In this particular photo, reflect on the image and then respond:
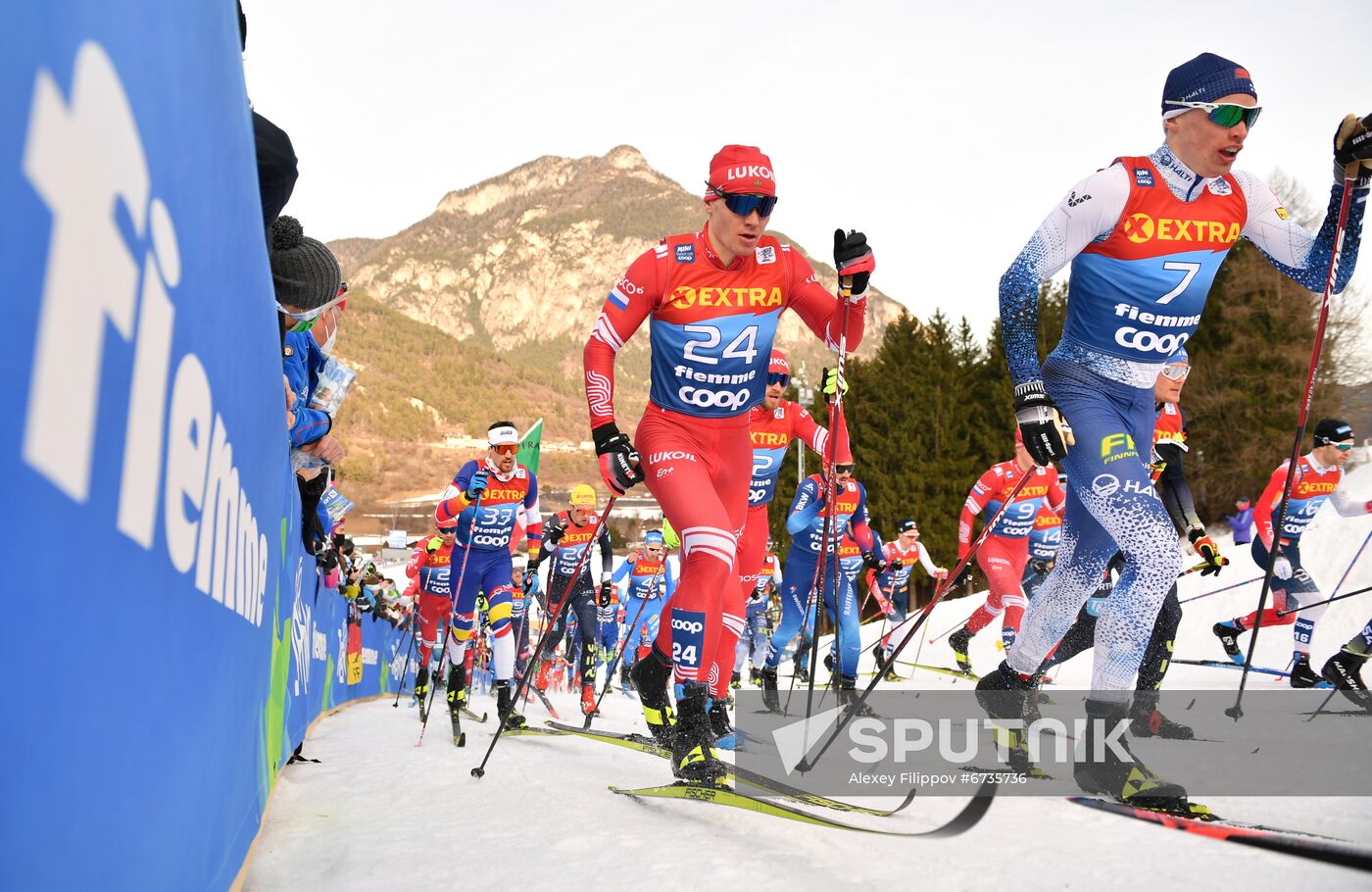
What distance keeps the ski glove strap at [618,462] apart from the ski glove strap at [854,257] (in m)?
1.29

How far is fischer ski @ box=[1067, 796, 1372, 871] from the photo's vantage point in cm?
255

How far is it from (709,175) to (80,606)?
3885 millimetres

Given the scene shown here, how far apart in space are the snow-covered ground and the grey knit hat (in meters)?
2.21

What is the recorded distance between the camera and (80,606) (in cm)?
122

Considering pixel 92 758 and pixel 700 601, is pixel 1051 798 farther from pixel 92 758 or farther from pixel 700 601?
pixel 92 758

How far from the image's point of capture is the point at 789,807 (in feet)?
11.6

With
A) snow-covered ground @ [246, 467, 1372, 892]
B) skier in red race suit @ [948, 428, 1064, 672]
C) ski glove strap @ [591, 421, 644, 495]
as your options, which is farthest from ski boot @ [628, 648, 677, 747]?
skier in red race suit @ [948, 428, 1064, 672]

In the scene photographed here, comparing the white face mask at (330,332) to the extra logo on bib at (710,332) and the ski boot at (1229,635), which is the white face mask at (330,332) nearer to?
the extra logo on bib at (710,332)

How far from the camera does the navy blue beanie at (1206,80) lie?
379 cm

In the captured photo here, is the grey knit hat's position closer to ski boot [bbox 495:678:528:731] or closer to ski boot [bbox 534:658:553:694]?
ski boot [bbox 495:678:528:731]

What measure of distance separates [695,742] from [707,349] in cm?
182

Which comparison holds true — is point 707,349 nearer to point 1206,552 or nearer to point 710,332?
point 710,332

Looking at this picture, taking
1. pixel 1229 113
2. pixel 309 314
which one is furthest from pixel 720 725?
pixel 1229 113

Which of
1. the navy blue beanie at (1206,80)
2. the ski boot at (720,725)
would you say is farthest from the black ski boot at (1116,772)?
the navy blue beanie at (1206,80)
